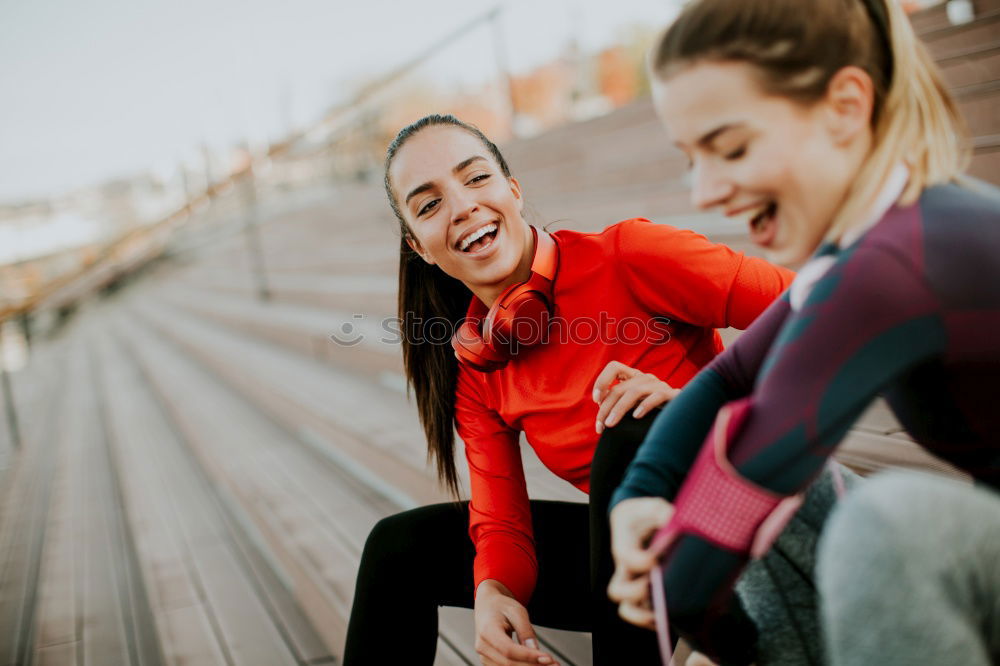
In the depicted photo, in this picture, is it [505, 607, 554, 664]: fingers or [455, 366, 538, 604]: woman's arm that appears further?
[455, 366, 538, 604]: woman's arm

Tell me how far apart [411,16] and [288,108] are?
3.10 metres

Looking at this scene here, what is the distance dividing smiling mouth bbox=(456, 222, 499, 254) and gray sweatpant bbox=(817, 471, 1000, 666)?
728mm

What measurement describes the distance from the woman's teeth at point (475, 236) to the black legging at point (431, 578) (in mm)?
425

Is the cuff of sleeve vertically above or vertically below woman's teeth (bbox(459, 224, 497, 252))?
below

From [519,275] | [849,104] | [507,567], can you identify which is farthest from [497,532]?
[849,104]

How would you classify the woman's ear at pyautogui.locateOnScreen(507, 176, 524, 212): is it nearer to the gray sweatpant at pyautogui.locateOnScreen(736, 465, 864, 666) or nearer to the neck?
the neck

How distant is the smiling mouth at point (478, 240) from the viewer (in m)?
1.09

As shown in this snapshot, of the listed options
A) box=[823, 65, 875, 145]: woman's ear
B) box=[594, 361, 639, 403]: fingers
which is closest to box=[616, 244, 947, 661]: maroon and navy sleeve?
box=[823, 65, 875, 145]: woman's ear

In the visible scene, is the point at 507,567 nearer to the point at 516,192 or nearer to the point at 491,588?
the point at 491,588

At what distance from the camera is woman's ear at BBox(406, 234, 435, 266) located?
3.80 ft

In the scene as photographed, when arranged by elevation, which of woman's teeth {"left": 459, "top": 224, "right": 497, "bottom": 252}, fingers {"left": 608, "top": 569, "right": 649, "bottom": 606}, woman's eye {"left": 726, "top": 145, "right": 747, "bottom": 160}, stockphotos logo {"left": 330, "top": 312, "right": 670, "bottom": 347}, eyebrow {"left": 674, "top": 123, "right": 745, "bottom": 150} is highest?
eyebrow {"left": 674, "top": 123, "right": 745, "bottom": 150}

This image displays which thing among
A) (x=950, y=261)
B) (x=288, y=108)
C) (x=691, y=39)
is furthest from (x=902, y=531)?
(x=288, y=108)

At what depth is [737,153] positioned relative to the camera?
22.0 inches
